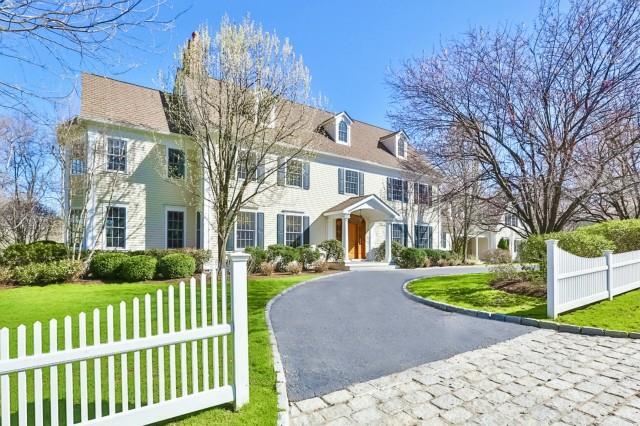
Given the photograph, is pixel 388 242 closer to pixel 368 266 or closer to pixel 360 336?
pixel 368 266

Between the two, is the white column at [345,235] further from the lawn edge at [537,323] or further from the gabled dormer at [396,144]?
the lawn edge at [537,323]

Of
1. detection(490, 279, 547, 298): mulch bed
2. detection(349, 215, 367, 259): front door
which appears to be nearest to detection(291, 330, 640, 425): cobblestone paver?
detection(490, 279, 547, 298): mulch bed

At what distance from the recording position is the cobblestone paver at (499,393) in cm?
323

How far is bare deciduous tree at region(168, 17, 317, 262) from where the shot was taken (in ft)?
40.5

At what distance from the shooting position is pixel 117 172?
14367mm

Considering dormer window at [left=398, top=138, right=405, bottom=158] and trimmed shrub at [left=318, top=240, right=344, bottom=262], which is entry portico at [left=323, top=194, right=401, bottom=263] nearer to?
trimmed shrub at [left=318, top=240, right=344, bottom=262]

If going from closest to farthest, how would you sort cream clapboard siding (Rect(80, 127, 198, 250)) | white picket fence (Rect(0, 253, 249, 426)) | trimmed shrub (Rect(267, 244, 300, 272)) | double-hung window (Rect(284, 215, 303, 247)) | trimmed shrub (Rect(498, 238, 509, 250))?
white picket fence (Rect(0, 253, 249, 426)) → cream clapboard siding (Rect(80, 127, 198, 250)) → trimmed shrub (Rect(267, 244, 300, 272)) → double-hung window (Rect(284, 215, 303, 247)) → trimmed shrub (Rect(498, 238, 509, 250))


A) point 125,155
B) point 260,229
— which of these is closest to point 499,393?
point 260,229

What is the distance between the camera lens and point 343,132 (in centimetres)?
2175

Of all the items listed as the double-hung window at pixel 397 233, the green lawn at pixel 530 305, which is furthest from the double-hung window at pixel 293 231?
the green lawn at pixel 530 305

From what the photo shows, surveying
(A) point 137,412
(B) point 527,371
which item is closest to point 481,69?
(B) point 527,371

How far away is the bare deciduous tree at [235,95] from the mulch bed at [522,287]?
9.11 metres

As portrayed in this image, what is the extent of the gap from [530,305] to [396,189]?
15.9 meters

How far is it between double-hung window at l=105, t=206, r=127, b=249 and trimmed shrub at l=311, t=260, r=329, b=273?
846cm
